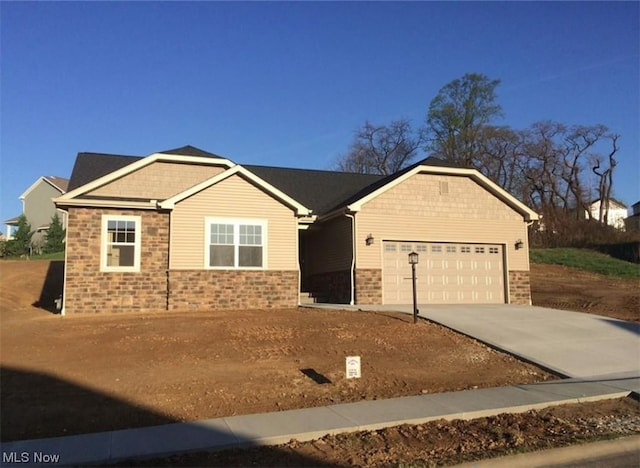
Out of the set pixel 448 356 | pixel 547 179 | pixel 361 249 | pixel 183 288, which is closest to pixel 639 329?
pixel 448 356

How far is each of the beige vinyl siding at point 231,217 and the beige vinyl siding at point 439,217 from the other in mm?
2549

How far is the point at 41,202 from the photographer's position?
47.1m

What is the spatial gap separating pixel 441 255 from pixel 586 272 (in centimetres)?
1578

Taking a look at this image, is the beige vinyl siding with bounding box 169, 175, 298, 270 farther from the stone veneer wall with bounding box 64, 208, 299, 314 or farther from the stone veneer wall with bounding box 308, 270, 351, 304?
the stone veneer wall with bounding box 308, 270, 351, 304

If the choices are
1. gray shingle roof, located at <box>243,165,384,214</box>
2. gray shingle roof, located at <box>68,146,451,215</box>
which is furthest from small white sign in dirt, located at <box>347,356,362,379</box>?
gray shingle roof, located at <box>243,165,384,214</box>

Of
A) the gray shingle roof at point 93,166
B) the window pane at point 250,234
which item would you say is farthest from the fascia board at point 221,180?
the gray shingle roof at point 93,166

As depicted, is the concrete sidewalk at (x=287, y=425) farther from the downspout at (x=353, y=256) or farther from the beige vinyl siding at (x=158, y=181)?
the beige vinyl siding at (x=158, y=181)

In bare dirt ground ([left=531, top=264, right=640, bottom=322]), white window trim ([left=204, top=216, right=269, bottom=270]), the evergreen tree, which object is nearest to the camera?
white window trim ([left=204, top=216, right=269, bottom=270])

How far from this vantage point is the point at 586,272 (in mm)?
31609

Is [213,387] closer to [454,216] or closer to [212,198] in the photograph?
[212,198]

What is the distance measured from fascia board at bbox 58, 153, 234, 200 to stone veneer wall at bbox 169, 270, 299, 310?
12.3 feet

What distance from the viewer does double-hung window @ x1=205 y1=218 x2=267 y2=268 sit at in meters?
17.8

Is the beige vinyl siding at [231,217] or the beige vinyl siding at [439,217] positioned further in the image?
the beige vinyl siding at [439,217]

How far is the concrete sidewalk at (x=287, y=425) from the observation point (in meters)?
6.02
